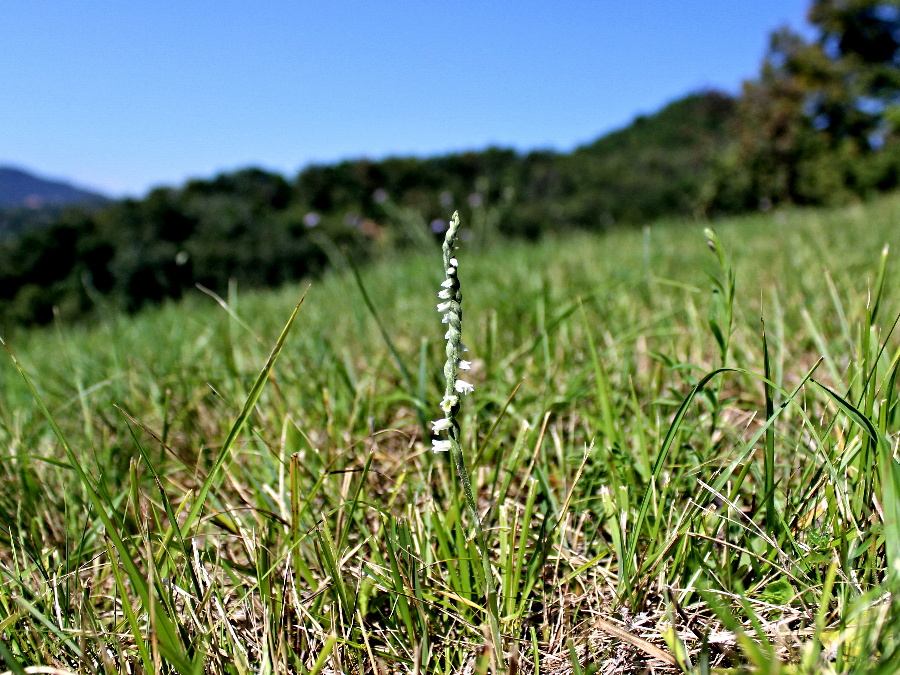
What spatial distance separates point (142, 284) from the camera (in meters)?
8.28

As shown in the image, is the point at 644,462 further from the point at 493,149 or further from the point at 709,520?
the point at 493,149

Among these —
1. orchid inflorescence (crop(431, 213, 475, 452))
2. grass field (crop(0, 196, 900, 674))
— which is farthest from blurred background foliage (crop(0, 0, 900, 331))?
orchid inflorescence (crop(431, 213, 475, 452))

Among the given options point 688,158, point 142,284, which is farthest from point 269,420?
point 688,158

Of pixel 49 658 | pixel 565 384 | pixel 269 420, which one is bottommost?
pixel 49 658

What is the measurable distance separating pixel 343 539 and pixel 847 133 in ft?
80.5

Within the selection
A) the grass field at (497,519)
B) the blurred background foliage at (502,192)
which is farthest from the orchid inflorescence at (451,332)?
the blurred background foliage at (502,192)

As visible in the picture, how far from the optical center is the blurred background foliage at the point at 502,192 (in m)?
8.13

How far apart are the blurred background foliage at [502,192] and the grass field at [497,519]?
0.73 metres

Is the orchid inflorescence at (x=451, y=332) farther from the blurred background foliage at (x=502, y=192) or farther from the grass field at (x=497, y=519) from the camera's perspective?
the blurred background foliage at (x=502, y=192)

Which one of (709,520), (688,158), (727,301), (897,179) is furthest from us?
(688,158)

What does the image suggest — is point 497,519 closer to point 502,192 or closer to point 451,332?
point 451,332

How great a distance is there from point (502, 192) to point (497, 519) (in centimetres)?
1099

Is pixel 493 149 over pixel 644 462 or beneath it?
over

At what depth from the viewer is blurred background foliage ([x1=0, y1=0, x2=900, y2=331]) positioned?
26.7 feet
